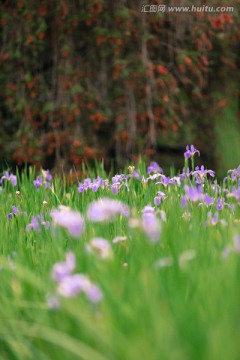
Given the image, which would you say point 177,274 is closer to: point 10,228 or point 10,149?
point 10,228

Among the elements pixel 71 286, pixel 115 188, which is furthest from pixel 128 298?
pixel 115 188

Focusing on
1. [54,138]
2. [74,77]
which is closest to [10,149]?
[54,138]

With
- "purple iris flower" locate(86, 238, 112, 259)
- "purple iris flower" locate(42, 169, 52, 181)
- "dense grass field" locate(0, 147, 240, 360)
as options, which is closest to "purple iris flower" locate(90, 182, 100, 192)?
"purple iris flower" locate(42, 169, 52, 181)

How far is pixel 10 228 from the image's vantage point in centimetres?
296

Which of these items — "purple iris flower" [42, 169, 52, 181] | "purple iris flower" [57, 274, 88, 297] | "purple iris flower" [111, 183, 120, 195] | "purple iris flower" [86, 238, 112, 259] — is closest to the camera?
"purple iris flower" [57, 274, 88, 297]

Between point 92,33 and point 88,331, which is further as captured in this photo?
point 92,33

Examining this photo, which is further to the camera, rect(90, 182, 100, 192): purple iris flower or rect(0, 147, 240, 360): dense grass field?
rect(90, 182, 100, 192): purple iris flower

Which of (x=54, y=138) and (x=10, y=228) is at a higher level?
(x=54, y=138)

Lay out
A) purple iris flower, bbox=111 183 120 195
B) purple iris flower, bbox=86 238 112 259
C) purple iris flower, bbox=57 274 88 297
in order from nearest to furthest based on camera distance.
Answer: purple iris flower, bbox=57 274 88 297, purple iris flower, bbox=86 238 112 259, purple iris flower, bbox=111 183 120 195

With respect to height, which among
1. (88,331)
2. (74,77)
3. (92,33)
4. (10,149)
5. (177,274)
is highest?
(92,33)

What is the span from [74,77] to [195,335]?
4666 mm

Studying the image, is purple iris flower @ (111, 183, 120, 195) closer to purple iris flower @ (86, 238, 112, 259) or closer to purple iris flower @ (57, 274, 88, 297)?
purple iris flower @ (86, 238, 112, 259)

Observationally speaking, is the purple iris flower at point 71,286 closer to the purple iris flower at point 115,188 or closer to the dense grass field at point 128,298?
the dense grass field at point 128,298

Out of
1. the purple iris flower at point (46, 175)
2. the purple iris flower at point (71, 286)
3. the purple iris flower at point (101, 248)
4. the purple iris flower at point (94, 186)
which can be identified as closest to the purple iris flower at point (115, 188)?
the purple iris flower at point (94, 186)
